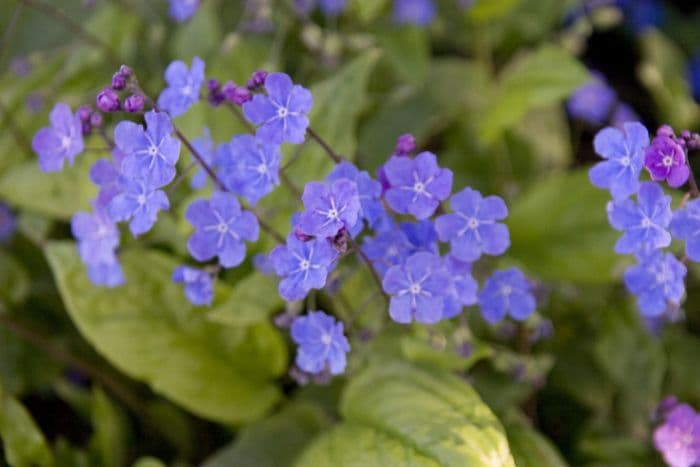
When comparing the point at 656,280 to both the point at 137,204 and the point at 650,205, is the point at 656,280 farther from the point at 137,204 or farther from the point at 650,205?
the point at 137,204

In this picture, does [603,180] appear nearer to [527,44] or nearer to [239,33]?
[239,33]

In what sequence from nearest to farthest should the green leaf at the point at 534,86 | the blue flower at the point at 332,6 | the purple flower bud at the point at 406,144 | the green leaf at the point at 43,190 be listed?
the purple flower bud at the point at 406,144, the green leaf at the point at 43,190, the green leaf at the point at 534,86, the blue flower at the point at 332,6

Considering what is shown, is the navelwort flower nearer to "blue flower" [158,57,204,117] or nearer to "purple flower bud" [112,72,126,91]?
"blue flower" [158,57,204,117]

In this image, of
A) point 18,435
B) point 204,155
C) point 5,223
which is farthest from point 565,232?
point 5,223

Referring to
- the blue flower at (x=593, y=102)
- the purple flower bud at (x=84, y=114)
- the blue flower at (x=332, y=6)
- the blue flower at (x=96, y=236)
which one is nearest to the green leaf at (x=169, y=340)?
the blue flower at (x=96, y=236)

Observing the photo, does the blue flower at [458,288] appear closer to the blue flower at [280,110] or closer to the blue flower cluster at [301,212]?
the blue flower cluster at [301,212]
